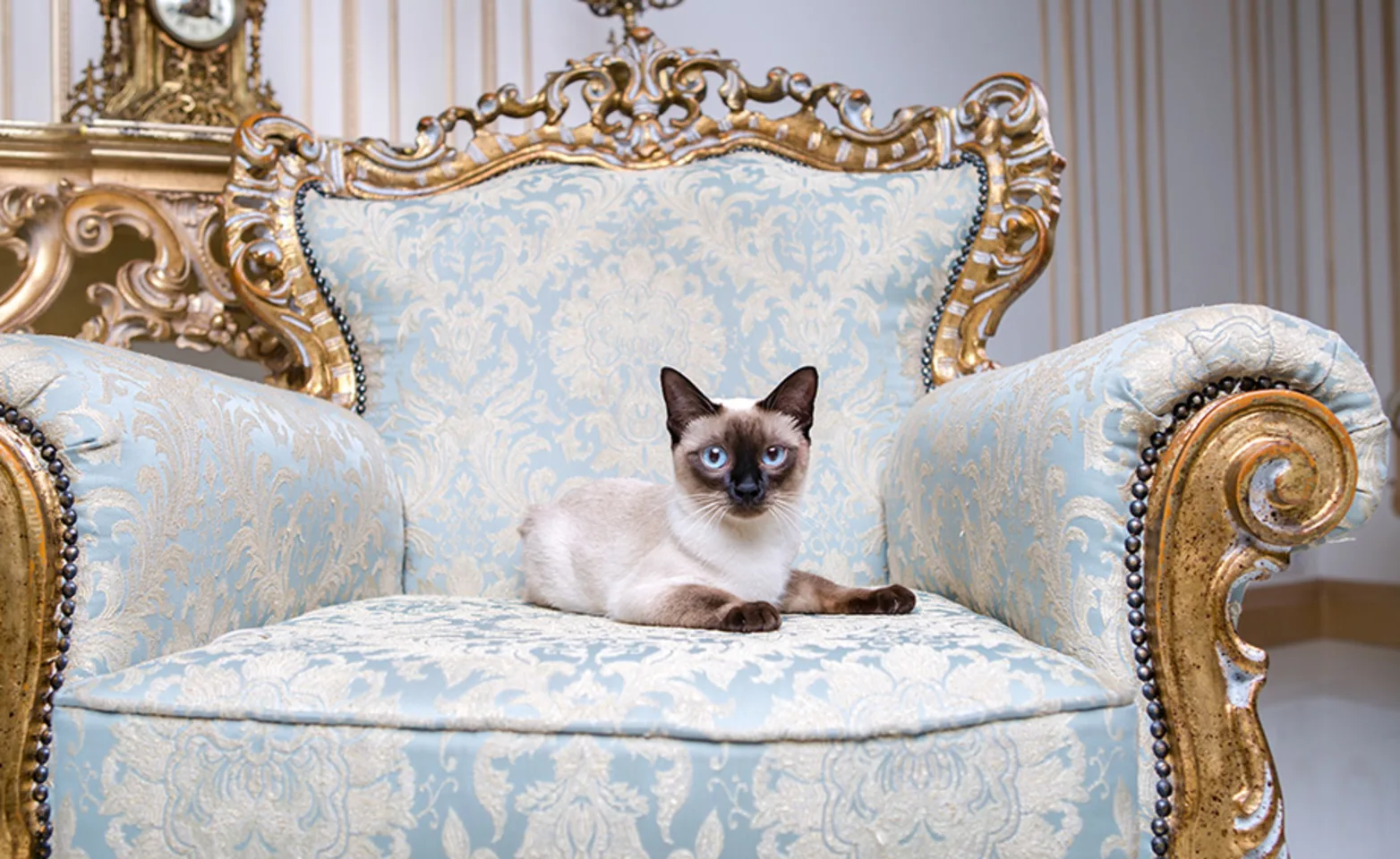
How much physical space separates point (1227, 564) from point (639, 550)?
0.73 metres

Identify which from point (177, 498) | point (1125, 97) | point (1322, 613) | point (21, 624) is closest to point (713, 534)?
point (177, 498)

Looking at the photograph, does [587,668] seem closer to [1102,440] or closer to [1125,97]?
[1102,440]

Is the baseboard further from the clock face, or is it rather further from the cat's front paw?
the clock face

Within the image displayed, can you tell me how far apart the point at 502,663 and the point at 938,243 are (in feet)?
3.85

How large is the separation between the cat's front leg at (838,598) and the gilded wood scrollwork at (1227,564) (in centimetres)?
33

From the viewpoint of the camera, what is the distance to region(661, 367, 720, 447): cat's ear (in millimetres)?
1403

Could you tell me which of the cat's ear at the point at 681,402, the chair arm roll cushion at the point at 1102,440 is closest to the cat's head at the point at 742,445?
the cat's ear at the point at 681,402

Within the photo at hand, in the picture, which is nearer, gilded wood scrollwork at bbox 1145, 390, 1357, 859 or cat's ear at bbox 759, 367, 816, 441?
gilded wood scrollwork at bbox 1145, 390, 1357, 859

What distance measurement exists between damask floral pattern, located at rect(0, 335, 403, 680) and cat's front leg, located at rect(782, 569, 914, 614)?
64 cm

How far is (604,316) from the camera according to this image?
1.84m

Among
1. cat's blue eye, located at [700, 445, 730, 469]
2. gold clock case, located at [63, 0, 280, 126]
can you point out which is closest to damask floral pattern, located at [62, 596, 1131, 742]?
cat's blue eye, located at [700, 445, 730, 469]

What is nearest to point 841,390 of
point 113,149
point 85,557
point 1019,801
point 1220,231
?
point 1019,801

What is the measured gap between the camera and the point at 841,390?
1.80 metres

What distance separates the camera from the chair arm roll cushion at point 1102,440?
3.38 feet
